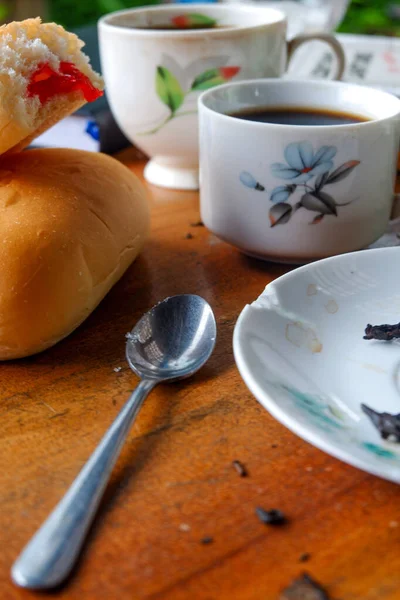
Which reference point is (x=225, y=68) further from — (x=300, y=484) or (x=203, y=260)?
(x=300, y=484)

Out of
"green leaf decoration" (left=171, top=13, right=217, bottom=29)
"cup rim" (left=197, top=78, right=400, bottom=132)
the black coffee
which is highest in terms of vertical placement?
"green leaf decoration" (left=171, top=13, right=217, bottom=29)

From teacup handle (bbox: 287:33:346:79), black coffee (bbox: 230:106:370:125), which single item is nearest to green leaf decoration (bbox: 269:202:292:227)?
black coffee (bbox: 230:106:370:125)

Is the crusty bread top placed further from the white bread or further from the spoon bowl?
the spoon bowl

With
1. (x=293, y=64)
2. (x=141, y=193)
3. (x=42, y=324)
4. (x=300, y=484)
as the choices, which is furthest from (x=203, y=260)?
(x=293, y=64)

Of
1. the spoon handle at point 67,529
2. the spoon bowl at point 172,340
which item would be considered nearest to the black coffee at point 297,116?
the spoon bowl at point 172,340

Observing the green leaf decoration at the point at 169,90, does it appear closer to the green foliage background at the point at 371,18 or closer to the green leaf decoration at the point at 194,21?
the green leaf decoration at the point at 194,21

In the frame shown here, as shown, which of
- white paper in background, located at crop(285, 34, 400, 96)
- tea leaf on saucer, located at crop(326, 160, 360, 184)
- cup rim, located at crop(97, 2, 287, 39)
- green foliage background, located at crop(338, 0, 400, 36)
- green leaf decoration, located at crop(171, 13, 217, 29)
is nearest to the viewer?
tea leaf on saucer, located at crop(326, 160, 360, 184)

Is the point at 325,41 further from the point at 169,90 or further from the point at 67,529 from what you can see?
the point at 67,529
